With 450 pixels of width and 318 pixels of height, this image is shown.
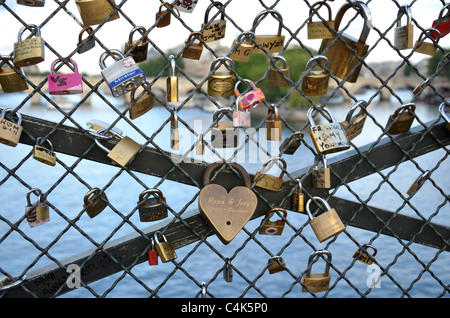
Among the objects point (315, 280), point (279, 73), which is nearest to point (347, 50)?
point (279, 73)

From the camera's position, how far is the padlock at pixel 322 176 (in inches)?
56.1

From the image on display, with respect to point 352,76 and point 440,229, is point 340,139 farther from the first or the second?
point 440,229

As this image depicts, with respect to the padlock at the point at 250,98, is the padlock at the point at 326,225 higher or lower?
lower

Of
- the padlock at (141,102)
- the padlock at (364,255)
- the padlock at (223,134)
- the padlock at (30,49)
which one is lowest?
the padlock at (364,255)

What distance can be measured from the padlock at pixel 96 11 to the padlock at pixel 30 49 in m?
0.11

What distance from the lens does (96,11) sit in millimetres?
1213

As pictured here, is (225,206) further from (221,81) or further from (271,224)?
(221,81)

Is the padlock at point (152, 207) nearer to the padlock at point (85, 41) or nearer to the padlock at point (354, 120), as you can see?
the padlock at point (85, 41)

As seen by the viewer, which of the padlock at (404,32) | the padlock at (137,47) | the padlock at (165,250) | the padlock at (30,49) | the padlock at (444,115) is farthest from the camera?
the padlock at (444,115)

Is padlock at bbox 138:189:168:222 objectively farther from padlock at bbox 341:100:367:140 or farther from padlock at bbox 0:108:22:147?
padlock at bbox 341:100:367:140

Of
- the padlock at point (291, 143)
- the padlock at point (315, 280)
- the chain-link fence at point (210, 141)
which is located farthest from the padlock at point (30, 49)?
the padlock at point (315, 280)

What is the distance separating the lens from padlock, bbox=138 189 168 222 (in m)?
1.34

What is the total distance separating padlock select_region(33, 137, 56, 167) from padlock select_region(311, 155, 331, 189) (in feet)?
2.41
